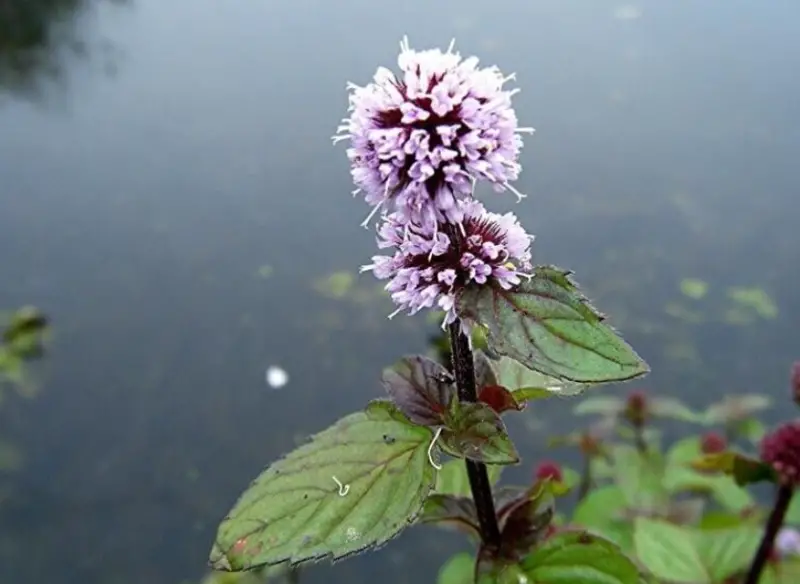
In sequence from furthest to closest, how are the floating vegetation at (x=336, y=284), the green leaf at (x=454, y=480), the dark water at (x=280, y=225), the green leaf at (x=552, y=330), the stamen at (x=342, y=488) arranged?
the floating vegetation at (x=336, y=284) → the dark water at (x=280, y=225) → the green leaf at (x=454, y=480) → the stamen at (x=342, y=488) → the green leaf at (x=552, y=330)

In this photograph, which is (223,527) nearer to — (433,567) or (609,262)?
(433,567)

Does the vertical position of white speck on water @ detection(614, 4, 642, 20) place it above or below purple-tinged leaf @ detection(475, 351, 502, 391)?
above

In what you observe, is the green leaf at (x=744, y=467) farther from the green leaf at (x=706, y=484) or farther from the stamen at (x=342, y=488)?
the green leaf at (x=706, y=484)

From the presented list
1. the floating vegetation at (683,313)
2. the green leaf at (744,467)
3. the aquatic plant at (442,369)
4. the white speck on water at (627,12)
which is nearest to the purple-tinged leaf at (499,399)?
the aquatic plant at (442,369)

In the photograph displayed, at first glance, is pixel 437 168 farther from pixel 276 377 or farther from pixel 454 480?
pixel 276 377

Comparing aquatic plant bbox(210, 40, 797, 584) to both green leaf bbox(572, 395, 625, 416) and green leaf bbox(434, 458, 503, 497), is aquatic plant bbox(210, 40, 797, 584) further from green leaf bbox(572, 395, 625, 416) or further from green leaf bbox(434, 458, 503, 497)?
green leaf bbox(572, 395, 625, 416)

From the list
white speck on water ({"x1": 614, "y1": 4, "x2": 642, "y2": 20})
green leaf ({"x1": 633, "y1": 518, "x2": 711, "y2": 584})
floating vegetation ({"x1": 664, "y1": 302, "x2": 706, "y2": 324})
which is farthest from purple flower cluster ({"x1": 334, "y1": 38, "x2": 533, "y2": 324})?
white speck on water ({"x1": 614, "y1": 4, "x2": 642, "y2": 20})

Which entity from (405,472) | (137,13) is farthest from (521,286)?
(137,13)
